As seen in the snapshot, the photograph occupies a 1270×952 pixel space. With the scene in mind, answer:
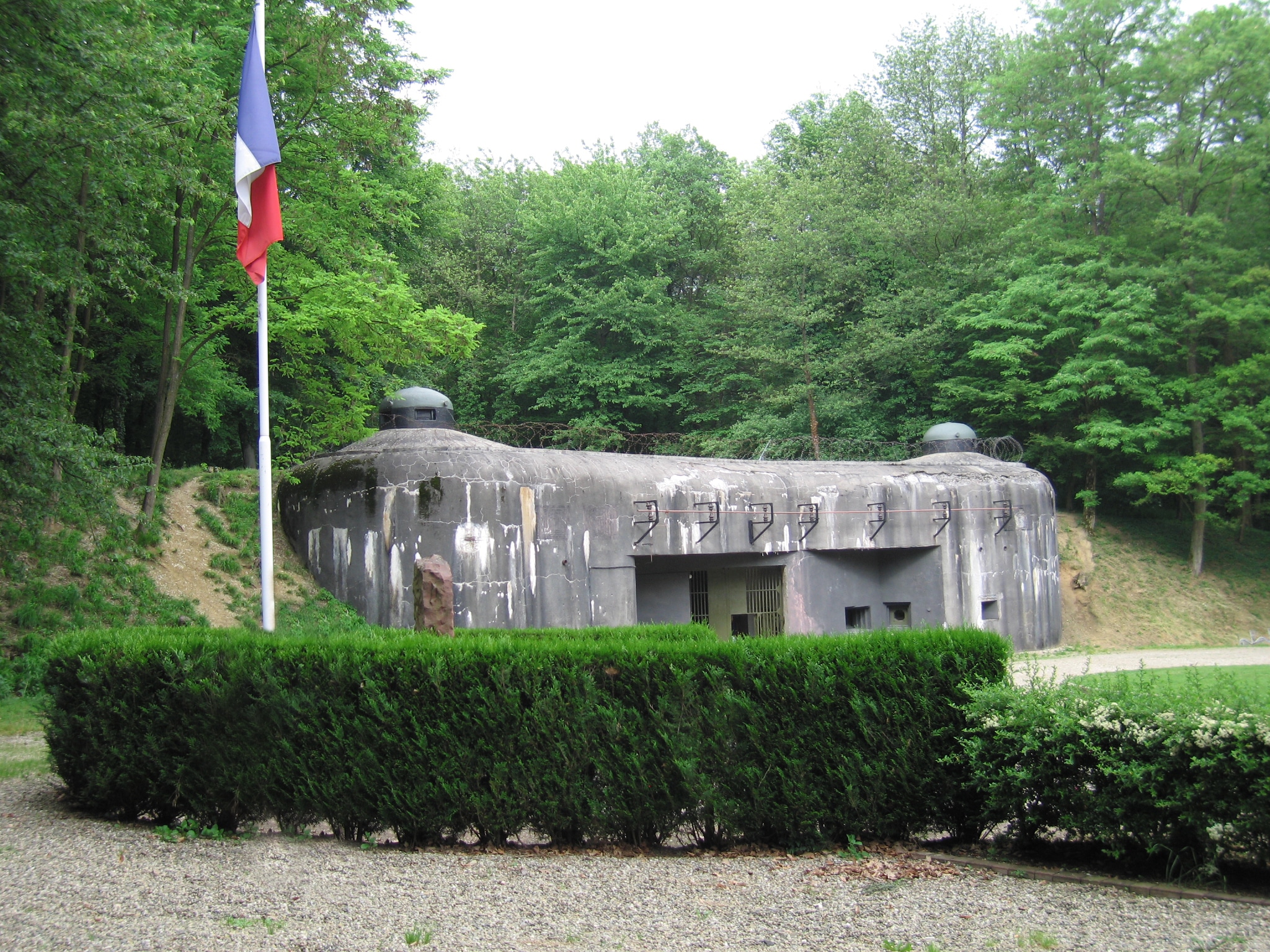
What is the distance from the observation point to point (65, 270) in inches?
502

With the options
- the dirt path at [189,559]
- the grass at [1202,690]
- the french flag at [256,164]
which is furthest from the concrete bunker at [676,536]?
the french flag at [256,164]

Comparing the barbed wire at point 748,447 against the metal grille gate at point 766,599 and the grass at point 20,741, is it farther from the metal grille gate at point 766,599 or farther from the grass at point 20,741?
the grass at point 20,741

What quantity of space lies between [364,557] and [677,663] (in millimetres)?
11006

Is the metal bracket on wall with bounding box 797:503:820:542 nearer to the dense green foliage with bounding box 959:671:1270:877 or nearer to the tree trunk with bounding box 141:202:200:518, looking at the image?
the tree trunk with bounding box 141:202:200:518

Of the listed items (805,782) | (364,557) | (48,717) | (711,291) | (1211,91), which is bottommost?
(805,782)

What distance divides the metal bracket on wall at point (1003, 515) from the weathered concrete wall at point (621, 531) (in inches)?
1.6

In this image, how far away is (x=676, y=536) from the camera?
18.5 metres

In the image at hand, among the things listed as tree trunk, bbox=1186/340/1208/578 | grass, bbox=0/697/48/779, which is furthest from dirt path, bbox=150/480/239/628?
tree trunk, bbox=1186/340/1208/578

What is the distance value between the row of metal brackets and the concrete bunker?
36mm

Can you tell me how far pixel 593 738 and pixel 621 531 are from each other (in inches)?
440

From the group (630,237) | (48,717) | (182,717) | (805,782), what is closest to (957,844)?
(805,782)

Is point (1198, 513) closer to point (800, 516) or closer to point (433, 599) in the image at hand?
point (800, 516)

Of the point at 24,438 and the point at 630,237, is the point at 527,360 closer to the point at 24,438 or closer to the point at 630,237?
the point at 630,237

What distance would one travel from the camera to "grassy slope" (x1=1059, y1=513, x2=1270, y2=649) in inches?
1042
